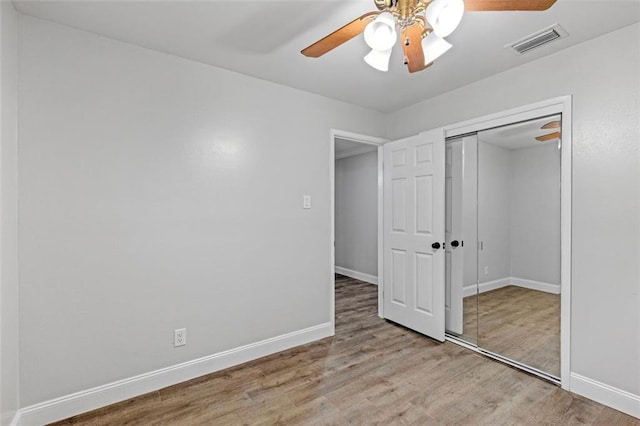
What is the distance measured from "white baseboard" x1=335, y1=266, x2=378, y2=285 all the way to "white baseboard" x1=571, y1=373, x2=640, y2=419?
3277mm

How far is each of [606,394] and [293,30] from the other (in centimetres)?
319

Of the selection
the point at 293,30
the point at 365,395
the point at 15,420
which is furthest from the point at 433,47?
the point at 15,420

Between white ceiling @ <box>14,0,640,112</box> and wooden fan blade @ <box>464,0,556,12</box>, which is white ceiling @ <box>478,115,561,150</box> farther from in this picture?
wooden fan blade @ <box>464,0,556,12</box>

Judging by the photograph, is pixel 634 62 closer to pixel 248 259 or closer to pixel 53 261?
pixel 248 259

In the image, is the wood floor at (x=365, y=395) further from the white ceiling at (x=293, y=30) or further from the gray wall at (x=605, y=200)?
the white ceiling at (x=293, y=30)

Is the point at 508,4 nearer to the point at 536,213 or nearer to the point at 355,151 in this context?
the point at 536,213

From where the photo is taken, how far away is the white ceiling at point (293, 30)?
1.80 meters

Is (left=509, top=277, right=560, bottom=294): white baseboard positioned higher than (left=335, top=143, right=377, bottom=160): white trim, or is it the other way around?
(left=335, top=143, right=377, bottom=160): white trim

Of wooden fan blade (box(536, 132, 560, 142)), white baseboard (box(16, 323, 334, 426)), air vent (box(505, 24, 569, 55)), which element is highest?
air vent (box(505, 24, 569, 55))

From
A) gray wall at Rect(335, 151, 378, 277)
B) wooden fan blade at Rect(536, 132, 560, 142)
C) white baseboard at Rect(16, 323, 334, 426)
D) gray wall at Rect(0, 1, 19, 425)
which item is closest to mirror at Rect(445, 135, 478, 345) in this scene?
wooden fan blade at Rect(536, 132, 560, 142)

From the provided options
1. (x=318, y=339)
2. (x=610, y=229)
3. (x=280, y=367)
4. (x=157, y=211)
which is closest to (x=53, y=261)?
(x=157, y=211)

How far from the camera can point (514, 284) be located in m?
2.93

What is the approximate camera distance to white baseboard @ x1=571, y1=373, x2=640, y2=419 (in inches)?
76.7

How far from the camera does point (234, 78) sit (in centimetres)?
264
